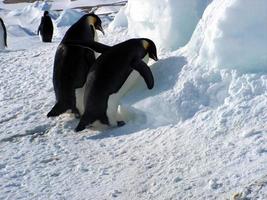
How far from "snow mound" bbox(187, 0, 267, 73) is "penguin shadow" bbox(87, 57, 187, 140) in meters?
0.40

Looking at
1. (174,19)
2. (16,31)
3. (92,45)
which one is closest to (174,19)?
(174,19)

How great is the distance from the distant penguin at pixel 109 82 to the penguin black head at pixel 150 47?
186 millimetres

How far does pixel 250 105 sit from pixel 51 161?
1.28 metres

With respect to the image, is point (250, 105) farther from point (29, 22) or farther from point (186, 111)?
point (29, 22)

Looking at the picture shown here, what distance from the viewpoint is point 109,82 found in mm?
4102

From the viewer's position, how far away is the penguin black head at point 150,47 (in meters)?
4.50

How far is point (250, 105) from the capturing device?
3.38m

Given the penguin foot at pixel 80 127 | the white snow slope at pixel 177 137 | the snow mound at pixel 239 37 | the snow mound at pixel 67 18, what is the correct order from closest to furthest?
the white snow slope at pixel 177 137
the snow mound at pixel 239 37
the penguin foot at pixel 80 127
the snow mound at pixel 67 18

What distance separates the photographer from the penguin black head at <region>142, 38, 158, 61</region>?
450 centimetres

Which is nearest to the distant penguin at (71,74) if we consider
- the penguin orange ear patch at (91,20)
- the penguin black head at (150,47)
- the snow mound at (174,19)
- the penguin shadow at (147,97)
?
the penguin black head at (150,47)

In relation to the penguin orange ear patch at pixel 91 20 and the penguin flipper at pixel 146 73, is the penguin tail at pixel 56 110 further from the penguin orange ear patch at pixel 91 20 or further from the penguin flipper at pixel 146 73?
the penguin orange ear patch at pixel 91 20

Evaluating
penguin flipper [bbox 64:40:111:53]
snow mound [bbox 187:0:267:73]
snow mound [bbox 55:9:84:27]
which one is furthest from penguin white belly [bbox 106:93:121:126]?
snow mound [bbox 55:9:84:27]

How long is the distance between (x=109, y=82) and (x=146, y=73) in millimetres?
276

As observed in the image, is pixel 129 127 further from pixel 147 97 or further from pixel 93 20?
pixel 93 20
